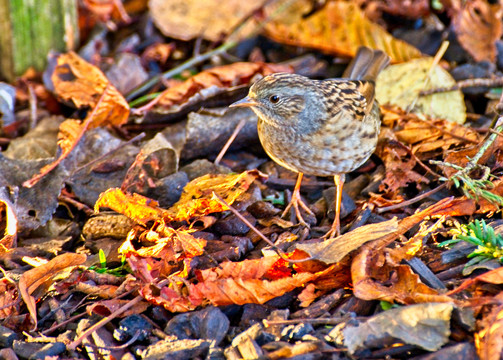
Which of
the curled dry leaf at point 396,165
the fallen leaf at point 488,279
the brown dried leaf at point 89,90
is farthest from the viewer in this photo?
the brown dried leaf at point 89,90

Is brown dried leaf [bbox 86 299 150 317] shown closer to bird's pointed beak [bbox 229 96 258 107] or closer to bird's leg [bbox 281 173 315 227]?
bird's leg [bbox 281 173 315 227]

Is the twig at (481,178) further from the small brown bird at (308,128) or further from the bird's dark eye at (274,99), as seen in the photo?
the bird's dark eye at (274,99)

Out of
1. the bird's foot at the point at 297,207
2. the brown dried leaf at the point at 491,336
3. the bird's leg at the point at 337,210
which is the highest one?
the brown dried leaf at the point at 491,336

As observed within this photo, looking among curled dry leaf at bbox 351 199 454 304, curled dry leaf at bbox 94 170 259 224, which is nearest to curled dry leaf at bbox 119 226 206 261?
curled dry leaf at bbox 94 170 259 224

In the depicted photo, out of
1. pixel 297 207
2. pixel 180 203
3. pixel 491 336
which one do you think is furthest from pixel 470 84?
pixel 491 336

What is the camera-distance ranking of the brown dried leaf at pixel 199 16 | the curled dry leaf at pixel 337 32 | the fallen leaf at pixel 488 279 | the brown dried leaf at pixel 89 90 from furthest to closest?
the brown dried leaf at pixel 199 16 → the curled dry leaf at pixel 337 32 → the brown dried leaf at pixel 89 90 → the fallen leaf at pixel 488 279

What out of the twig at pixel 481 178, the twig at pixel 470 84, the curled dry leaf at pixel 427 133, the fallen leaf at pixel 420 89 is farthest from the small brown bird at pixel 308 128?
the twig at pixel 470 84

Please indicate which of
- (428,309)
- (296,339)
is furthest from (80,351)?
(428,309)

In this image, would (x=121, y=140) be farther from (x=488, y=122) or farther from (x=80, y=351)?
(x=488, y=122)
